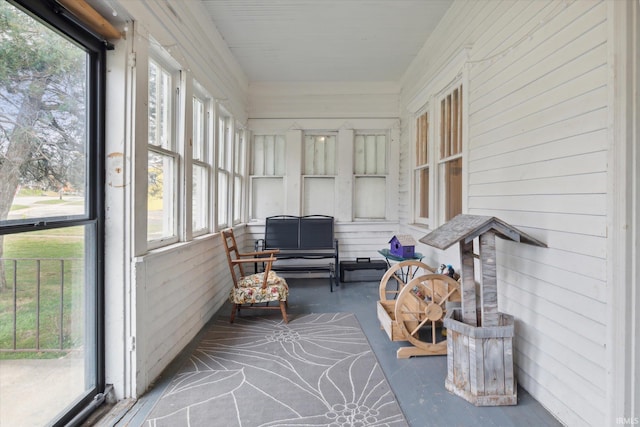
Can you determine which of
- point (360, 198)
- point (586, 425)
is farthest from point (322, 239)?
point (586, 425)

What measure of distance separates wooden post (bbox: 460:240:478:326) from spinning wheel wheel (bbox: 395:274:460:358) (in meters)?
0.44

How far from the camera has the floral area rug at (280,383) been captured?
1.80 meters

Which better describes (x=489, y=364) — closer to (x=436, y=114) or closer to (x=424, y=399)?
(x=424, y=399)

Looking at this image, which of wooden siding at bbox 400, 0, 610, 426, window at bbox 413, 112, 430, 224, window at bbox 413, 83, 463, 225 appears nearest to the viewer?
wooden siding at bbox 400, 0, 610, 426

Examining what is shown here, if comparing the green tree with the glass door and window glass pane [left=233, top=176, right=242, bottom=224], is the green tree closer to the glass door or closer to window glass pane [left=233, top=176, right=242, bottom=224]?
the glass door

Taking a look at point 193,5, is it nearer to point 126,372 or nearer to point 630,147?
point 126,372

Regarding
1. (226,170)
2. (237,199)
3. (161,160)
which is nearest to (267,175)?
(237,199)

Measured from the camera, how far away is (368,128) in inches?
203

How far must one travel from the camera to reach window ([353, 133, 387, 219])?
5.27 meters

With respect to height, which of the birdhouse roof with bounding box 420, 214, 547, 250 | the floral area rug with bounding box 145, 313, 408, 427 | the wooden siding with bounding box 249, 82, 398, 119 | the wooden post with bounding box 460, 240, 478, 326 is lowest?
the floral area rug with bounding box 145, 313, 408, 427

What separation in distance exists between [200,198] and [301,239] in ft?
6.31

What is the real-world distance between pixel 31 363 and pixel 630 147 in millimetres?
2965

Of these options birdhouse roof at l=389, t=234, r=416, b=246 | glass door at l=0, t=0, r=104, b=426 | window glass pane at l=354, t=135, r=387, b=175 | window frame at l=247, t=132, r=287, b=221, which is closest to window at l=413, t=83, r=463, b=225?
birdhouse roof at l=389, t=234, r=416, b=246

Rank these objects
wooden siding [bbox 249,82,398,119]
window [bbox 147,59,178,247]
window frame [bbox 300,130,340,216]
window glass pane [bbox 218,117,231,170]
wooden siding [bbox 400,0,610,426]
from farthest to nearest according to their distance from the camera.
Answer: window frame [bbox 300,130,340,216] → wooden siding [bbox 249,82,398,119] → window glass pane [bbox 218,117,231,170] → window [bbox 147,59,178,247] → wooden siding [bbox 400,0,610,426]
